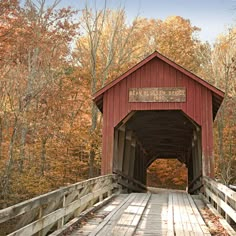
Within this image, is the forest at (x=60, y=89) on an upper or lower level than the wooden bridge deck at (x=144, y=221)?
upper

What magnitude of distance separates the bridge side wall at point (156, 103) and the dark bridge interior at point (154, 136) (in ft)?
1.36

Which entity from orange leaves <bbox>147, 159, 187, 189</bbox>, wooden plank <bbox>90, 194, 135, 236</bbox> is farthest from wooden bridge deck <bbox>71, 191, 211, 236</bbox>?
orange leaves <bbox>147, 159, 187, 189</bbox>

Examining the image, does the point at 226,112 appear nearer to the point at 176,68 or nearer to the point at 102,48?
the point at 102,48

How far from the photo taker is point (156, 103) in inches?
425

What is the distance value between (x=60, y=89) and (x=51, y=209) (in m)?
13.5

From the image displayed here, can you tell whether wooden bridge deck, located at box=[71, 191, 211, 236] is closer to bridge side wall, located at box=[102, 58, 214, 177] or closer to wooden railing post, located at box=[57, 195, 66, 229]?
wooden railing post, located at box=[57, 195, 66, 229]

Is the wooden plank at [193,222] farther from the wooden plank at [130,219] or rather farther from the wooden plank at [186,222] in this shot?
the wooden plank at [130,219]

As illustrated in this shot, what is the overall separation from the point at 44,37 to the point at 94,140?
7.39m

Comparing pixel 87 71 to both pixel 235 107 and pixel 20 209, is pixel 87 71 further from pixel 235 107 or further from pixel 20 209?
pixel 20 209

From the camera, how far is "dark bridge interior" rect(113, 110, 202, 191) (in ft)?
39.0

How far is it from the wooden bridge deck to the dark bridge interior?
3.81 metres

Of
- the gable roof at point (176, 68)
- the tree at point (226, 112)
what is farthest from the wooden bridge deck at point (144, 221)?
the tree at point (226, 112)

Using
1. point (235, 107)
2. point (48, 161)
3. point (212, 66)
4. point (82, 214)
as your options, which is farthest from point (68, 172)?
point (212, 66)

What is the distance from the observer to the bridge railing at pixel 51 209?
364 centimetres
